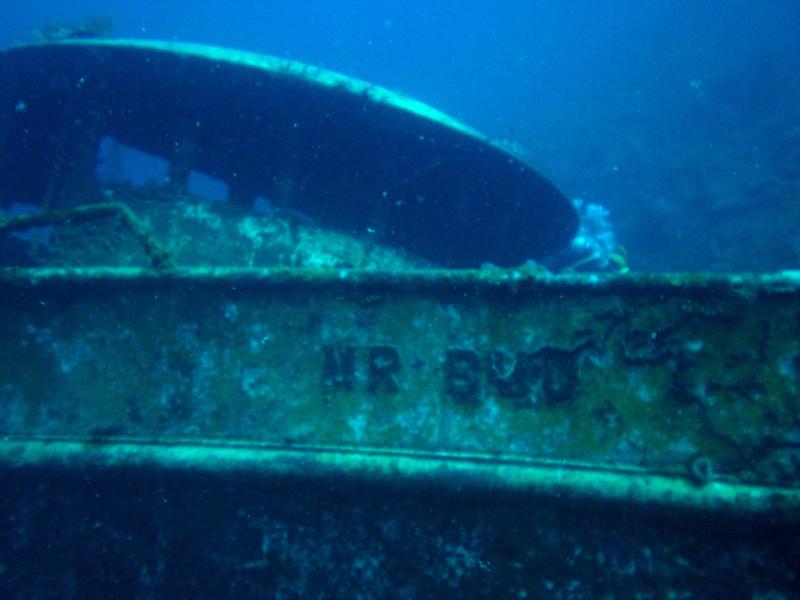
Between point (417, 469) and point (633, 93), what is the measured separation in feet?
128

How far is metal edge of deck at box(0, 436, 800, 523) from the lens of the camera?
2.00 meters

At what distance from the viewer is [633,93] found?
3453 centimetres

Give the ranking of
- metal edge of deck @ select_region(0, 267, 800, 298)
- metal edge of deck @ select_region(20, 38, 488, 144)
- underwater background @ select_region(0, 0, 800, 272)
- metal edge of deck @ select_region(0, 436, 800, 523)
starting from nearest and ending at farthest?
1. metal edge of deck @ select_region(0, 436, 800, 523)
2. metal edge of deck @ select_region(0, 267, 800, 298)
3. metal edge of deck @ select_region(20, 38, 488, 144)
4. underwater background @ select_region(0, 0, 800, 272)

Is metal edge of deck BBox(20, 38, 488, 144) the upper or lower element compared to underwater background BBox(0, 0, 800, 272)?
lower

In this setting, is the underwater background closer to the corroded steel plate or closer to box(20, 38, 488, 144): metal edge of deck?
box(20, 38, 488, 144): metal edge of deck

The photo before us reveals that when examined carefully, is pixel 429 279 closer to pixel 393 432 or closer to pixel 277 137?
pixel 393 432

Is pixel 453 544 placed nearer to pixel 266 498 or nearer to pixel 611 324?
pixel 266 498

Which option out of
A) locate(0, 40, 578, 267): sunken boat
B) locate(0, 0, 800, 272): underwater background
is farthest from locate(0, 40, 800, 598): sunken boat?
locate(0, 0, 800, 272): underwater background

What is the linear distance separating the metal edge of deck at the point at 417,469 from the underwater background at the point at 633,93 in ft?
11.0

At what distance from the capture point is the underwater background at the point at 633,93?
51.4 ft

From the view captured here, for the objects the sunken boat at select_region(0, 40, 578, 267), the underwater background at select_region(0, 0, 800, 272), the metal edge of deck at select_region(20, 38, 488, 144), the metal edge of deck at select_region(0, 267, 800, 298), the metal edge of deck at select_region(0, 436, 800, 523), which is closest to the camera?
the metal edge of deck at select_region(0, 436, 800, 523)

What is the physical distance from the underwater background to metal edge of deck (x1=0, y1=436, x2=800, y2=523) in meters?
3.35

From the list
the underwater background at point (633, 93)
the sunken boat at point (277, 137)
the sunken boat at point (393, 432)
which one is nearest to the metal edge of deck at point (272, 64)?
the sunken boat at point (277, 137)

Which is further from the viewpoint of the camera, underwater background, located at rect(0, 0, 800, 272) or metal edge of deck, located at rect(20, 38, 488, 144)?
underwater background, located at rect(0, 0, 800, 272)
